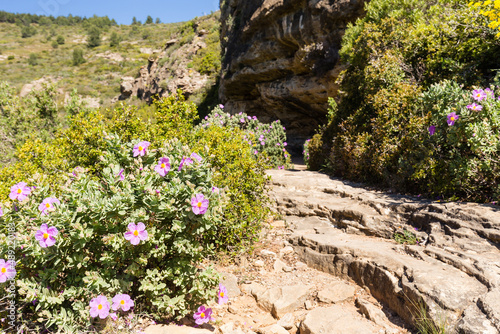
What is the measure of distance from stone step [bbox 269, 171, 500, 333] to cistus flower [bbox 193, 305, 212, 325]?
187 cm

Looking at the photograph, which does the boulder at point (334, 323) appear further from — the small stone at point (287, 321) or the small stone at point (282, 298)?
the small stone at point (282, 298)

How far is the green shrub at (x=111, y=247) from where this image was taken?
91.2 inches

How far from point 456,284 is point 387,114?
13.2 ft

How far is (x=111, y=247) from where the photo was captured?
2.59m

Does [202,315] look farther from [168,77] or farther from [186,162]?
[168,77]

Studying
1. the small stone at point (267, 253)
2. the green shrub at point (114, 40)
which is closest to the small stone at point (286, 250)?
the small stone at point (267, 253)

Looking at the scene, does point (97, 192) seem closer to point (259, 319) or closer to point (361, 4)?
point (259, 319)

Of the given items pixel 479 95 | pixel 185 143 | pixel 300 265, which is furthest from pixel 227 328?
pixel 479 95

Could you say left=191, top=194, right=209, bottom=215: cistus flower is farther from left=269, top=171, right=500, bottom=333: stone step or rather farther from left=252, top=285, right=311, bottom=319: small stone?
left=269, top=171, right=500, bottom=333: stone step

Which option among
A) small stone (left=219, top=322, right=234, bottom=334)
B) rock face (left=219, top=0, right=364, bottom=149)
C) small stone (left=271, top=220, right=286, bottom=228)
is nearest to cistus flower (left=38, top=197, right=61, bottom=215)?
small stone (left=219, top=322, right=234, bottom=334)

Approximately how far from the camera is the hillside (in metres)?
42.1

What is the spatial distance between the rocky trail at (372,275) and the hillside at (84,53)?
89.3ft

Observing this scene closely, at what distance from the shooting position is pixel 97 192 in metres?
2.62

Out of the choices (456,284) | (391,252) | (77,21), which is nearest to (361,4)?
(391,252)
